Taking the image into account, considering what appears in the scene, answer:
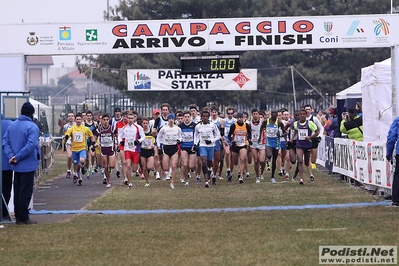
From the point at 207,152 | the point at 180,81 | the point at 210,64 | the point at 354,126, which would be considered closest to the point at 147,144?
the point at 207,152

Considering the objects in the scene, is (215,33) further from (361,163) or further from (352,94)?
(352,94)

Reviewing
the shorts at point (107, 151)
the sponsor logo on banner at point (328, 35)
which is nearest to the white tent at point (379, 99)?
the sponsor logo on banner at point (328, 35)

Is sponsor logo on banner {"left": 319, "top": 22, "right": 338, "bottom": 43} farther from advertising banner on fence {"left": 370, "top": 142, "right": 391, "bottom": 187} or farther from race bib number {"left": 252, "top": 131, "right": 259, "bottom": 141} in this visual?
race bib number {"left": 252, "top": 131, "right": 259, "bottom": 141}

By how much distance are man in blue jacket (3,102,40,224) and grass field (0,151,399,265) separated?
43cm

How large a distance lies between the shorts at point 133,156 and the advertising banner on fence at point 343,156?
5.61m

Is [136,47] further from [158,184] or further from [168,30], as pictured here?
[158,184]

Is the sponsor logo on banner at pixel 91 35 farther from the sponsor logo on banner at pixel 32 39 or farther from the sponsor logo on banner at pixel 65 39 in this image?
the sponsor logo on banner at pixel 32 39

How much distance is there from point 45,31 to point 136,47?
191 cm

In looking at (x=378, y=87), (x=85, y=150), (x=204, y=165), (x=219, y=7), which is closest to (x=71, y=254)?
(x=378, y=87)

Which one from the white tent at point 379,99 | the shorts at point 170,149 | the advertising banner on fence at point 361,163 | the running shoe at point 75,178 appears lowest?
the running shoe at point 75,178

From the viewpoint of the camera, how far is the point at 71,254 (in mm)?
11820

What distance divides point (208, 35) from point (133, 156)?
6223 millimetres

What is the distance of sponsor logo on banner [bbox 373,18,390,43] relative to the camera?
1848 cm

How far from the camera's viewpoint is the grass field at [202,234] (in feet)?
37.1
